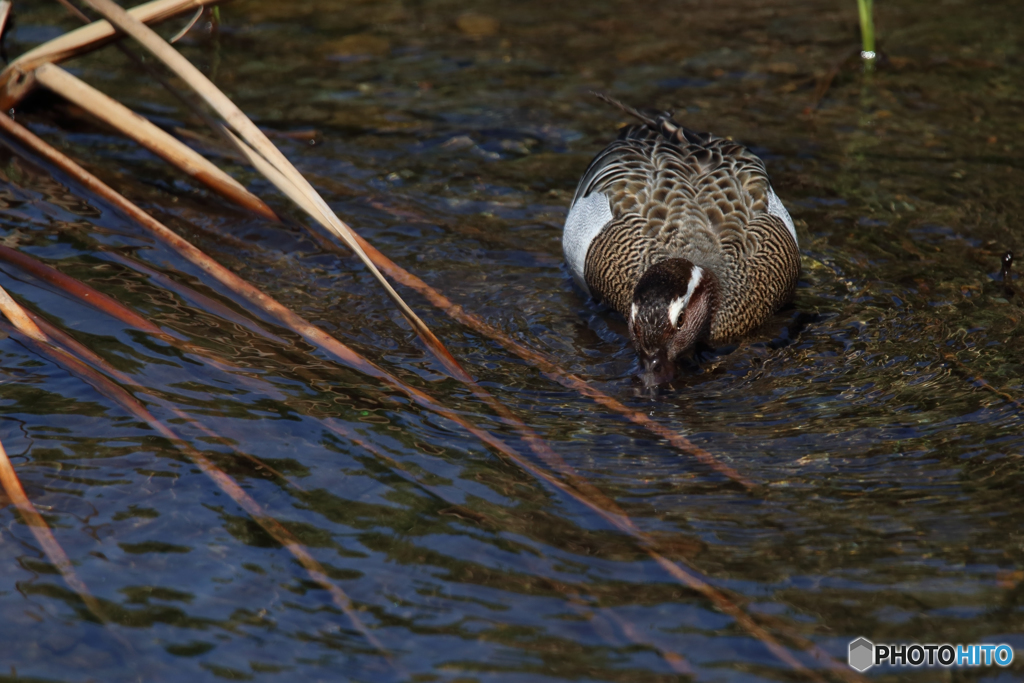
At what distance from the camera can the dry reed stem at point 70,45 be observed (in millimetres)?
7391

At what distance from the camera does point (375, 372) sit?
6.79 meters

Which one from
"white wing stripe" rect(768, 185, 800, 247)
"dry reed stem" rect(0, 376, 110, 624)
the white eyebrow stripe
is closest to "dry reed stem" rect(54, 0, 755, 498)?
the white eyebrow stripe

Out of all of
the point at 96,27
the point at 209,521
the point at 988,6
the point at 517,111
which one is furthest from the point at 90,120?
the point at 988,6

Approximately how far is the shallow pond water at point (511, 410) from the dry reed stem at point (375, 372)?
4cm

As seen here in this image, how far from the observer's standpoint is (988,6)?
12727 millimetres

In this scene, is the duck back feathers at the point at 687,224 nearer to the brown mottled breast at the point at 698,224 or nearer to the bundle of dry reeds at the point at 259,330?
the brown mottled breast at the point at 698,224

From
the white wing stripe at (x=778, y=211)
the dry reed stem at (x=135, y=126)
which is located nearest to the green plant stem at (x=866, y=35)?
the white wing stripe at (x=778, y=211)

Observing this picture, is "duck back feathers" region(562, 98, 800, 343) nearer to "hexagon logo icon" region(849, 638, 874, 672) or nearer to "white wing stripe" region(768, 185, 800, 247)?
"white wing stripe" region(768, 185, 800, 247)

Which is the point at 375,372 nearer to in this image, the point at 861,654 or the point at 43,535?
the point at 43,535

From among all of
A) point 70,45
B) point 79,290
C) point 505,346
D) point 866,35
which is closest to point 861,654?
point 505,346

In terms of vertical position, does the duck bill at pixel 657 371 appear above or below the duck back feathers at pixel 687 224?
below

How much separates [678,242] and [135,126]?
168 inches

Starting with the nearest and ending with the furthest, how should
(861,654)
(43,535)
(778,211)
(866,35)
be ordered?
(861,654), (43,535), (778,211), (866,35)

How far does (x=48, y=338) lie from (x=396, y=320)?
7.42ft
